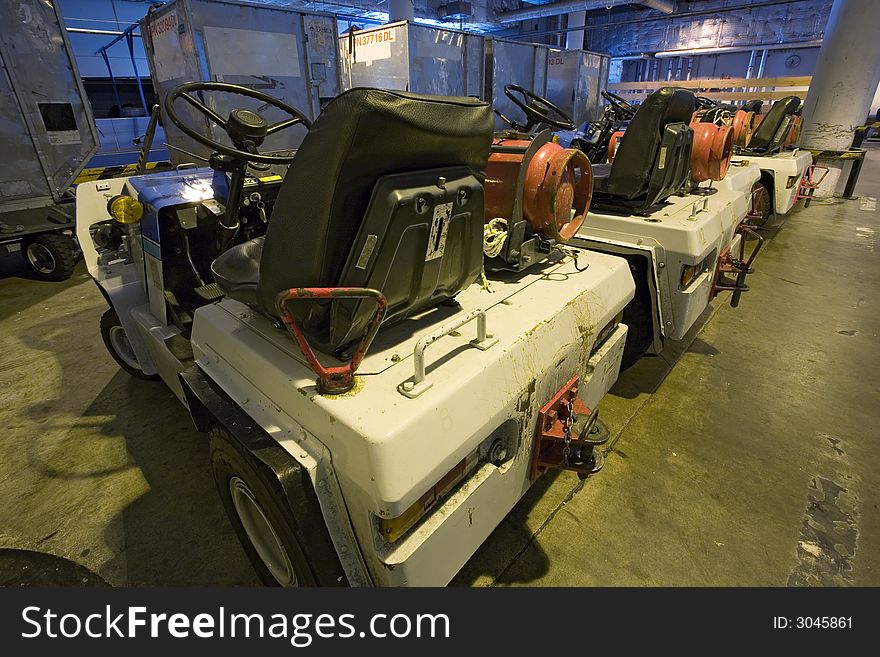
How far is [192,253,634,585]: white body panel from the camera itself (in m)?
1.03

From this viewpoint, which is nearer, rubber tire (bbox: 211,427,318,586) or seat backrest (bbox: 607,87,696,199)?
rubber tire (bbox: 211,427,318,586)

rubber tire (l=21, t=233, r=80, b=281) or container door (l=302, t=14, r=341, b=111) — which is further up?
container door (l=302, t=14, r=341, b=111)

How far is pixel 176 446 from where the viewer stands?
224 centimetres

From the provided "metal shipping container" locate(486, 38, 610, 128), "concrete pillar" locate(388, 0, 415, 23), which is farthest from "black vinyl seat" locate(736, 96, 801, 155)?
"concrete pillar" locate(388, 0, 415, 23)

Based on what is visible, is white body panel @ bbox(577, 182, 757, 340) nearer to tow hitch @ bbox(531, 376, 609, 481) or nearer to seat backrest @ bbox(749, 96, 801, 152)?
tow hitch @ bbox(531, 376, 609, 481)

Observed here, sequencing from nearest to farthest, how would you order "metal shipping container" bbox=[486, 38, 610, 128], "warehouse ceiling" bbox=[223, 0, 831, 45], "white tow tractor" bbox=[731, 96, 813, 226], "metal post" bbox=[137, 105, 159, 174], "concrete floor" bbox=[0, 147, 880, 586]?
"concrete floor" bbox=[0, 147, 880, 586] → "metal post" bbox=[137, 105, 159, 174] → "white tow tractor" bbox=[731, 96, 813, 226] → "metal shipping container" bbox=[486, 38, 610, 128] → "warehouse ceiling" bbox=[223, 0, 831, 45]

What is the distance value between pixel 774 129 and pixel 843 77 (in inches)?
83.7

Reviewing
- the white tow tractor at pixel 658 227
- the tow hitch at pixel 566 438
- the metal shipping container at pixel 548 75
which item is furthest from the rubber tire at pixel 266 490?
the metal shipping container at pixel 548 75

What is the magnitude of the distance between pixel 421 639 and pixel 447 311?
92 cm

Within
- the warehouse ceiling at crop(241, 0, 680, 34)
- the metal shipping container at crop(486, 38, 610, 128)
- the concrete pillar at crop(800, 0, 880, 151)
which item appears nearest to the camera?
the concrete pillar at crop(800, 0, 880, 151)

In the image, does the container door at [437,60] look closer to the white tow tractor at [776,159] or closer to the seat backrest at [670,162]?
the white tow tractor at [776,159]

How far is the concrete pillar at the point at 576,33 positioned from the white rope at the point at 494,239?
14.2 meters

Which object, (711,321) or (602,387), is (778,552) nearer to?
(602,387)

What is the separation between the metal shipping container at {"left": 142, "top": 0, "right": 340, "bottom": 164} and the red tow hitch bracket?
5221 mm
